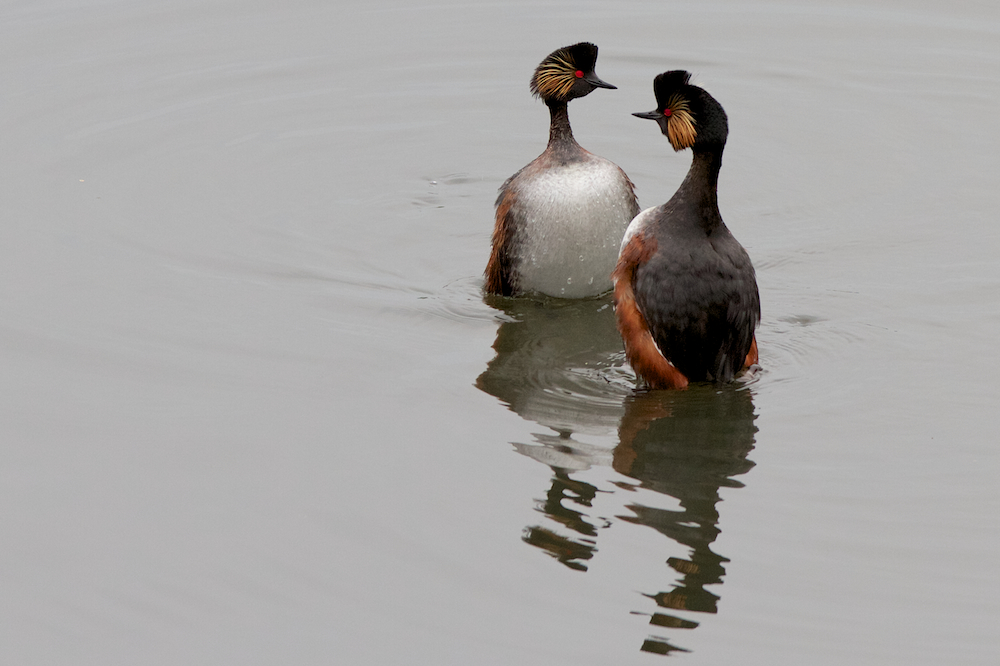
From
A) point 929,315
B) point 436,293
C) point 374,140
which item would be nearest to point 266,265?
point 436,293

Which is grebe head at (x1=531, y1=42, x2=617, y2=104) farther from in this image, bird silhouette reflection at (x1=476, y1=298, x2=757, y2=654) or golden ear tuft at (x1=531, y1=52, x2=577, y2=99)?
bird silhouette reflection at (x1=476, y1=298, x2=757, y2=654)

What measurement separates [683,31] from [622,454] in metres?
9.44

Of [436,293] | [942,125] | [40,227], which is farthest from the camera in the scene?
[942,125]

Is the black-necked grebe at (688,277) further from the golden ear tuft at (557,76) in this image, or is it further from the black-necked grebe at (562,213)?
A: the golden ear tuft at (557,76)

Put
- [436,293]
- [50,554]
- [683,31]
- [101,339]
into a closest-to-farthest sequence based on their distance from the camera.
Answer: [50,554] → [101,339] → [436,293] → [683,31]

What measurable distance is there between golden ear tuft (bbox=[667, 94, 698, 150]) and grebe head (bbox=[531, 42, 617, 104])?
6.79 ft

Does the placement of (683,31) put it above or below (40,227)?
above

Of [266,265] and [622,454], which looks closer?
[622,454]

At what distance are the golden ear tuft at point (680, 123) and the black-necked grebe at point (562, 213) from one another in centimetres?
177

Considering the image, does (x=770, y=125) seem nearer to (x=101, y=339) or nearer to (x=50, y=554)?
(x=101, y=339)

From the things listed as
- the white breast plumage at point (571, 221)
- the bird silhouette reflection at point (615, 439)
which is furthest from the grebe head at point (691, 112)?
the white breast plumage at point (571, 221)

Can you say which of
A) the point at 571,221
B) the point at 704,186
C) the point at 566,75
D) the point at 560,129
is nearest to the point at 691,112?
the point at 704,186

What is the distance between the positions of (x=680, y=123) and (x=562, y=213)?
1.98m

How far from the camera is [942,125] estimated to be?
44.4 ft
